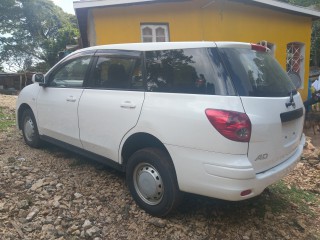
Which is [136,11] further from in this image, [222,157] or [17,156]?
[222,157]

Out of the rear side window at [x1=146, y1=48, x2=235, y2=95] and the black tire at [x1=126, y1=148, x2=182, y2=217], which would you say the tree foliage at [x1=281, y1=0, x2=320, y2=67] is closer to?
the rear side window at [x1=146, y1=48, x2=235, y2=95]

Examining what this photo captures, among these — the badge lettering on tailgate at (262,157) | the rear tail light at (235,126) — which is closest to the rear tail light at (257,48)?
the rear tail light at (235,126)

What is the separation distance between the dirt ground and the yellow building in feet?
18.5

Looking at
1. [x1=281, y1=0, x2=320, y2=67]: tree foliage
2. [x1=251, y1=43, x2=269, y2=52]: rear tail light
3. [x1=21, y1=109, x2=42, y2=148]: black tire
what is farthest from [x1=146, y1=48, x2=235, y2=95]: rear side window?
[x1=281, y1=0, x2=320, y2=67]: tree foliage

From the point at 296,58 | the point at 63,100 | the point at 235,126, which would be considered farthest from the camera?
the point at 296,58

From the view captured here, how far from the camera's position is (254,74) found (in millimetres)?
3029

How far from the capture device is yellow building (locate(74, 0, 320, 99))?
9.12m

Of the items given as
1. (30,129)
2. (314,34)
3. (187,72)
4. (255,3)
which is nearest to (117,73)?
(187,72)

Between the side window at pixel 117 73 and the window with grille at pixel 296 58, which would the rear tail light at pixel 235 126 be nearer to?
the side window at pixel 117 73

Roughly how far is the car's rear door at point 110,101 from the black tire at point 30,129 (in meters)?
1.47

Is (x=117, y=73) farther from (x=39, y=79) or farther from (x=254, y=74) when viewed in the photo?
(x=39, y=79)

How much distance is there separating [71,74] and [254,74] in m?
2.58

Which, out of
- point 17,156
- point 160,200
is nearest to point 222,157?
point 160,200

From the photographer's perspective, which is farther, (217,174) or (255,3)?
(255,3)
